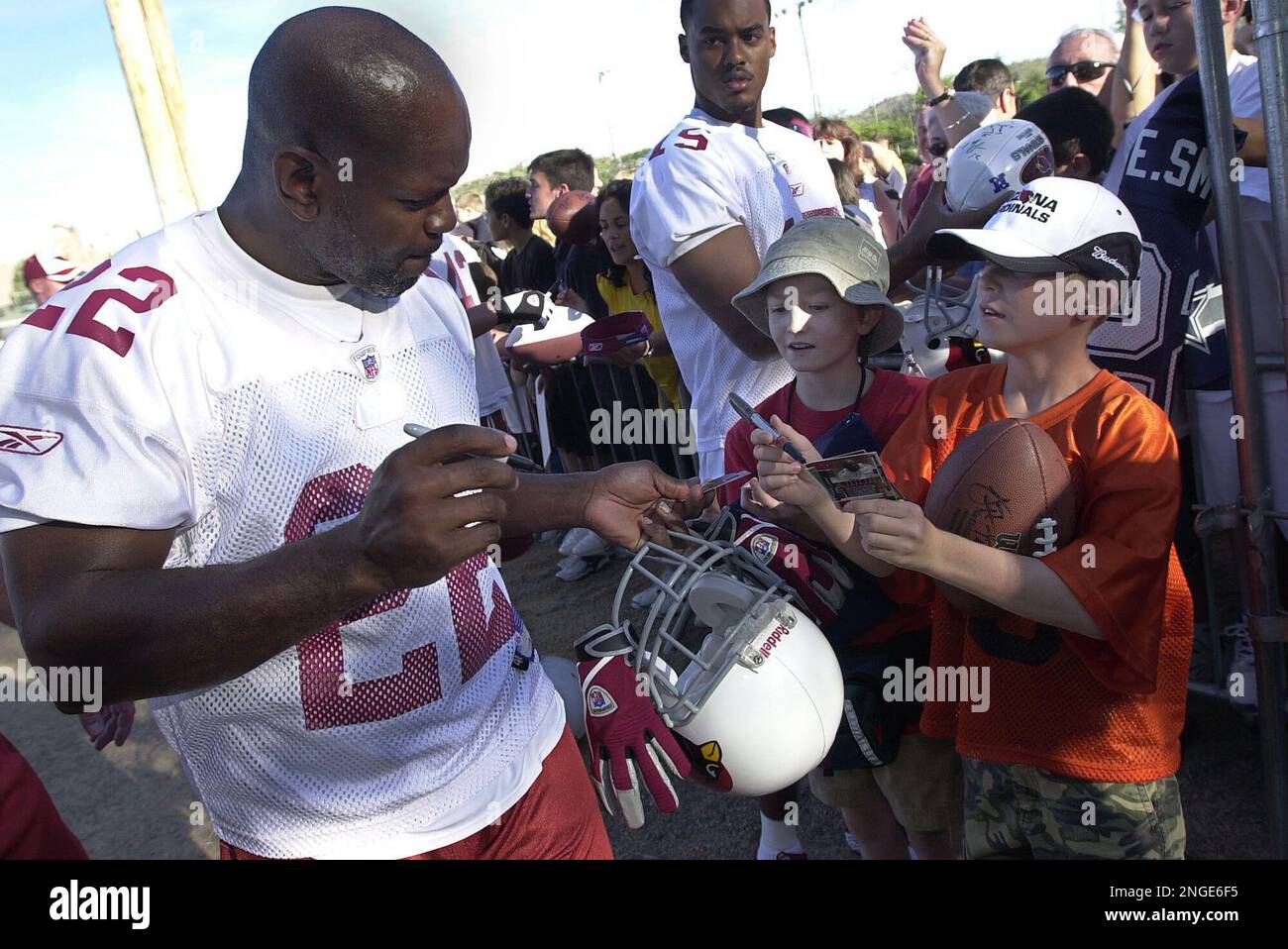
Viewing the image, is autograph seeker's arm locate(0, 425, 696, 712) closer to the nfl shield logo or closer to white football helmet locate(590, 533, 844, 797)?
the nfl shield logo

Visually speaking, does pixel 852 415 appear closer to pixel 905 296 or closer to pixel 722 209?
pixel 722 209

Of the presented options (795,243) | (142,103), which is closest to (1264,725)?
(795,243)

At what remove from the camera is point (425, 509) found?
1.27m

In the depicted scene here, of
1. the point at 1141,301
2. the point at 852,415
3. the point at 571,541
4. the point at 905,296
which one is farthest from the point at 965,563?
the point at 571,541

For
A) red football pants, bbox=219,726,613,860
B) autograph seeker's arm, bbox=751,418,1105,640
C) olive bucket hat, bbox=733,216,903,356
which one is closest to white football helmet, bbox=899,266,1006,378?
olive bucket hat, bbox=733,216,903,356

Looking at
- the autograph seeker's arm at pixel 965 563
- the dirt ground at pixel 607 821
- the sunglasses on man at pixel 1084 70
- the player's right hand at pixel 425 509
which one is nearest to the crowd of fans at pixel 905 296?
the dirt ground at pixel 607 821

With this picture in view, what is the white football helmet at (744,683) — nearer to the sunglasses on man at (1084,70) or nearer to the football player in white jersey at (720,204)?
the football player in white jersey at (720,204)

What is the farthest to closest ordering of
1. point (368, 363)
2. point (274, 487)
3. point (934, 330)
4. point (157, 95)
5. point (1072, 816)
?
point (157, 95) < point (934, 330) < point (1072, 816) < point (368, 363) < point (274, 487)

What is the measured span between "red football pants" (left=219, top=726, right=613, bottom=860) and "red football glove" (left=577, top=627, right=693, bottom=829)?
66 mm

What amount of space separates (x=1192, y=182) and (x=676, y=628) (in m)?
2.06

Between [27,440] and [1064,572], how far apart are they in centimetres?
180

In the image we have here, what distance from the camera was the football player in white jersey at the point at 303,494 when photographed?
129cm

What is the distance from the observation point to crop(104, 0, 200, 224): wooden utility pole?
609 cm

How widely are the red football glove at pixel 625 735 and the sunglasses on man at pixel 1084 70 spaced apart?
478cm
